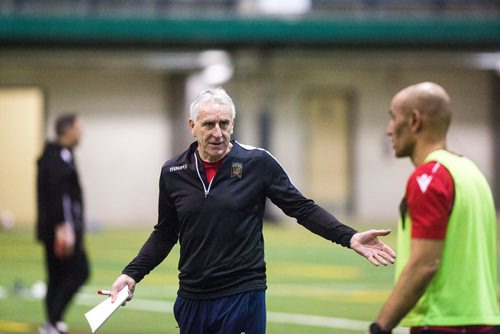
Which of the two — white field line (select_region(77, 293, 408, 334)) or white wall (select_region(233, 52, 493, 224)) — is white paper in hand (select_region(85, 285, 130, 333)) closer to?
Result: white field line (select_region(77, 293, 408, 334))

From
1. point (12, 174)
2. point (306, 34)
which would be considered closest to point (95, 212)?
point (12, 174)

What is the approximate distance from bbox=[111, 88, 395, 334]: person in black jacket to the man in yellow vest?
1.44m

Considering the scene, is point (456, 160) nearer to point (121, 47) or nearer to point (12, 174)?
point (121, 47)

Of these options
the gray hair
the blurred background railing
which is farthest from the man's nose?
the blurred background railing

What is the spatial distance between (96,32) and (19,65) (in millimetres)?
3738

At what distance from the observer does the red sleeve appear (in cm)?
509

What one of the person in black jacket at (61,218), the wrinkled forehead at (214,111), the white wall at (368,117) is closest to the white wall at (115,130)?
the white wall at (368,117)

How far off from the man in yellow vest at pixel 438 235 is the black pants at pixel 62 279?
7120mm

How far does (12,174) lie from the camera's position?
37.8 m

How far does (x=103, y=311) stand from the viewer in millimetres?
6535

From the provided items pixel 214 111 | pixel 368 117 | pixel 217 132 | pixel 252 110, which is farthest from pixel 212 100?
pixel 368 117

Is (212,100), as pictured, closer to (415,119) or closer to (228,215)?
(228,215)

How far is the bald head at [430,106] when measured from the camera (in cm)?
529

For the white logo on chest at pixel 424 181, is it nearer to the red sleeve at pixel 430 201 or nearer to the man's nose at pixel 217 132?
the red sleeve at pixel 430 201
